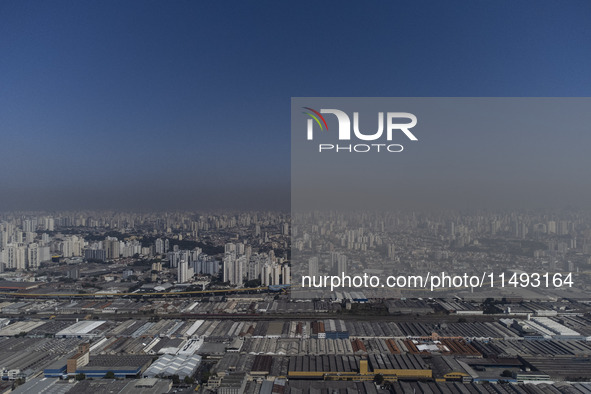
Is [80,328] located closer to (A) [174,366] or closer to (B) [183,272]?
(A) [174,366]

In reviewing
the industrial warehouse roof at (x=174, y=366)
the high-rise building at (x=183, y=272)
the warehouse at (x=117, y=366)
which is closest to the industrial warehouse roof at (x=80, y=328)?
the warehouse at (x=117, y=366)

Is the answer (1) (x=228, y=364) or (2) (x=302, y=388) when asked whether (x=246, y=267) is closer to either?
(1) (x=228, y=364)

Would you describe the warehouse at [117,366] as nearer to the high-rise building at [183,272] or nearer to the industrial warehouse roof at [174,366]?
the industrial warehouse roof at [174,366]

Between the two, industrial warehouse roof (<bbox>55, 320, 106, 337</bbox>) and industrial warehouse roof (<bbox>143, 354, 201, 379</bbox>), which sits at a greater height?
industrial warehouse roof (<bbox>143, 354, 201, 379</bbox>)

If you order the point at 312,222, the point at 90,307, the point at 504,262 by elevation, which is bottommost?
the point at 90,307

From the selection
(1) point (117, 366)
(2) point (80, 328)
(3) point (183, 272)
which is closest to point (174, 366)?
(1) point (117, 366)

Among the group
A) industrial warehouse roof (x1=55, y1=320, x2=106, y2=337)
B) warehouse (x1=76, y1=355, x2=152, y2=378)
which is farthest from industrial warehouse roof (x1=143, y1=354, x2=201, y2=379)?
industrial warehouse roof (x1=55, y1=320, x2=106, y2=337)

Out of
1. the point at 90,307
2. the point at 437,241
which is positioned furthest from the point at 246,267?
the point at 437,241

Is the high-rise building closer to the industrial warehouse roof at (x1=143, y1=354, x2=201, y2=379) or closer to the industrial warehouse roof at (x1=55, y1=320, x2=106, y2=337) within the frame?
the industrial warehouse roof at (x1=55, y1=320, x2=106, y2=337)
